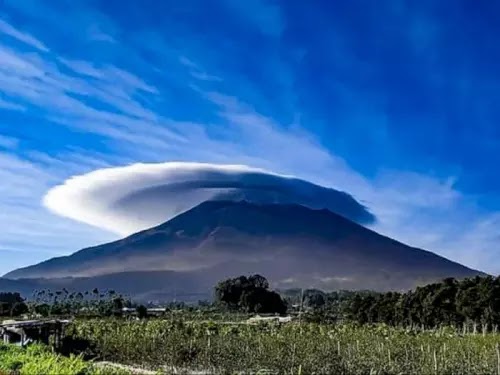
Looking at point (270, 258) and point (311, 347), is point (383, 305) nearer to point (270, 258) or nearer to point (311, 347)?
point (311, 347)

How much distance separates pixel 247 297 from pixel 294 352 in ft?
122

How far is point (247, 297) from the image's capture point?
54.0 meters

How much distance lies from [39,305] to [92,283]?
12602cm

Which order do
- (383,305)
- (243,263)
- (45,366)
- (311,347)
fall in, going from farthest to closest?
(243,263) < (383,305) < (311,347) < (45,366)

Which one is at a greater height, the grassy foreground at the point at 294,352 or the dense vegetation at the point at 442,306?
the dense vegetation at the point at 442,306

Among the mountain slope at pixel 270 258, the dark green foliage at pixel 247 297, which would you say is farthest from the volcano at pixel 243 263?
the dark green foliage at pixel 247 297

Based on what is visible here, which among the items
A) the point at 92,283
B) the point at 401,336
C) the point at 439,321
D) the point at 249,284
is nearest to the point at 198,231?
the point at 92,283

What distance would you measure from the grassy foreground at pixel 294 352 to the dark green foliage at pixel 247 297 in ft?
97.5

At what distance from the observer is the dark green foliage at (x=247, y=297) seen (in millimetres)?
53969

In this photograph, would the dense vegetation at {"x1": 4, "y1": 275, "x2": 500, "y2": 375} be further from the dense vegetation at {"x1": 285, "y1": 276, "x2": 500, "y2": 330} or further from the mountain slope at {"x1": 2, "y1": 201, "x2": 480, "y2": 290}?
the mountain slope at {"x1": 2, "y1": 201, "x2": 480, "y2": 290}

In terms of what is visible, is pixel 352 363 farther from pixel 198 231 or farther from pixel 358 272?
pixel 198 231

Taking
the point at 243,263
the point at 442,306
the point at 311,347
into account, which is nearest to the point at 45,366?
the point at 311,347

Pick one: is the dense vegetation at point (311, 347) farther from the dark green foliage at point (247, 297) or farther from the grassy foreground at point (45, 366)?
the dark green foliage at point (247, 297)

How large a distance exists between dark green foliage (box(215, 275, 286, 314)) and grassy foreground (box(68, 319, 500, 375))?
29725 millimetres
